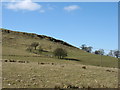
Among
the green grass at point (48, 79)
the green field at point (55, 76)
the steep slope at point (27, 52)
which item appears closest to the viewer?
the green grass at point (48, 79)

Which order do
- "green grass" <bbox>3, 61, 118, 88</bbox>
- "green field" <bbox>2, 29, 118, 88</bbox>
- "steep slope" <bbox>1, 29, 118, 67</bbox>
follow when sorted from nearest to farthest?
"green grass" <bbox>3, 61, 118, 88</bbox> → "green field" <bbox>2, 29, 118, 88</bbox> → "steep slope" <bbox>1, 29, 118, 67</bbox>

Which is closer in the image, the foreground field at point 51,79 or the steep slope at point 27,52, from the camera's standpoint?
the foreground field at point 51,79

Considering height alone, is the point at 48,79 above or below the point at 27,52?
below

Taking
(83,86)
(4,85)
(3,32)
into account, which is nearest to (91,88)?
(83,86)

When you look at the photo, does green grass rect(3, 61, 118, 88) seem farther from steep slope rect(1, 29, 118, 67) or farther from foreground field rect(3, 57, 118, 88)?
steep slope rect(1, 29, 118, 67)

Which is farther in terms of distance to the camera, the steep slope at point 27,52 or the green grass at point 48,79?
the steep slope at point 27,52

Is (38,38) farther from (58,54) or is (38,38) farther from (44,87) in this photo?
(44,87)

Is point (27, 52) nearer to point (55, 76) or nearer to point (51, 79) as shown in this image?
point (55, 76)

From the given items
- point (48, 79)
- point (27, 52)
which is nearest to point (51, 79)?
point (48, 79)

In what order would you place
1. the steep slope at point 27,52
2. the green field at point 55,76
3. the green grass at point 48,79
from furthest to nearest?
the steep slope at point 27,52, the green field at point 55,76, the green grass at point 48,79

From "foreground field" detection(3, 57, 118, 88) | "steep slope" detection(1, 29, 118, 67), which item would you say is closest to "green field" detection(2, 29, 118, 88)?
"foreground field" detection(3, 57, 118, 88)

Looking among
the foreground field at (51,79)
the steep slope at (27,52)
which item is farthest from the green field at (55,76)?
the steep slope at (27,52)

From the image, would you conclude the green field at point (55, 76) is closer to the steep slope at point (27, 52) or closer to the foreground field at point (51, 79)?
the foreground field at point (51, 79)

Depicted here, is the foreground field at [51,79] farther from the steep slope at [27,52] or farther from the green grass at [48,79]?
the steep slope at [27,52]
